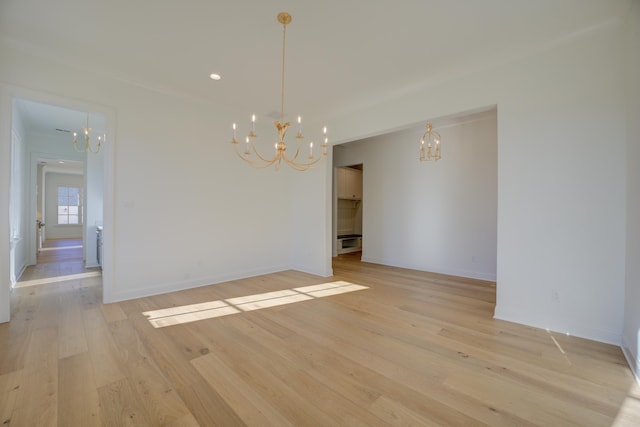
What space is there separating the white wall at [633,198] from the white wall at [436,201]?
2.45 m

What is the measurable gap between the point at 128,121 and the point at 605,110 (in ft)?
17.6

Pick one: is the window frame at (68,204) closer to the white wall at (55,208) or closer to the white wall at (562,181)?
the white wall at (55,208)

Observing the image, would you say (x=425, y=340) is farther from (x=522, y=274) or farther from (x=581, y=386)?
(x=522, y=274)

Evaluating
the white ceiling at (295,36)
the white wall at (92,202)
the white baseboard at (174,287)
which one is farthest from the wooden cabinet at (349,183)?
the white wall at (92,202)

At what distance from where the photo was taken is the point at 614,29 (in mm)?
2441

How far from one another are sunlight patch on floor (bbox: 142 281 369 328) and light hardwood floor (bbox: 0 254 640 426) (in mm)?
35

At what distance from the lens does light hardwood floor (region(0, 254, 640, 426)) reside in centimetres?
159

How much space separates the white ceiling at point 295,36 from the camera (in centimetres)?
227

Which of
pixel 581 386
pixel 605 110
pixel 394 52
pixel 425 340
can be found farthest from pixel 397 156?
pixel 581 386

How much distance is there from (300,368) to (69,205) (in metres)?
14.1

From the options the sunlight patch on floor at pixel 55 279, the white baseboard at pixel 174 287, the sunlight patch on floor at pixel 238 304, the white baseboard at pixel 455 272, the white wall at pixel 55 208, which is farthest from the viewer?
the white wall at pixel 55 208

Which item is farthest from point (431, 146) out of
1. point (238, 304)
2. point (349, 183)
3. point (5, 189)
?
point (5, 189)

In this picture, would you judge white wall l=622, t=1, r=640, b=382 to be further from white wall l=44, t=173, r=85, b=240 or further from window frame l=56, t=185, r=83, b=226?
window frame l=56, t=185, r=83, b=226

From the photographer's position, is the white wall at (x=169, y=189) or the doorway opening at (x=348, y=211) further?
the doorway opening at (x=348, y=211)
